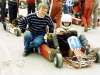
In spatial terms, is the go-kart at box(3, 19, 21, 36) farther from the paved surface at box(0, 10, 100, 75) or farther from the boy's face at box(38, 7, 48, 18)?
the boy's face at box(38, 7, 48, 18)

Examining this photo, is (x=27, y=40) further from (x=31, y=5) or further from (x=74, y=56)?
(x=31, y=5)

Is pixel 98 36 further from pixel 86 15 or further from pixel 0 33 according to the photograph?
pixel 0 33

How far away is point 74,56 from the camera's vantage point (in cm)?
533

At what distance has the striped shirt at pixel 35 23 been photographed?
5.76m

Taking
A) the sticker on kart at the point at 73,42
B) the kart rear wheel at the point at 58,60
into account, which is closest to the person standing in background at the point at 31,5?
the sticker on kart at the point at 73,42

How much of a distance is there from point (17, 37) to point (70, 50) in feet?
8.70

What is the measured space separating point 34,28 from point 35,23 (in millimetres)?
121

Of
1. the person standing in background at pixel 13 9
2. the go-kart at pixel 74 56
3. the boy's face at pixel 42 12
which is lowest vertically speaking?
the go-kart at pixel 74 56

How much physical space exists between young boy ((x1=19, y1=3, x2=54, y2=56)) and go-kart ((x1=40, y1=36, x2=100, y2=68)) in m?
0.33

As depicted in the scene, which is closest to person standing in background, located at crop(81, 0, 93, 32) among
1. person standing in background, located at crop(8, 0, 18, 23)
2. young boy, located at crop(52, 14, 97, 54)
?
person standing in background, located at crop(8, 0, 18, 23)

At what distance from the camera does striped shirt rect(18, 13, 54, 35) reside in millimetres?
5758

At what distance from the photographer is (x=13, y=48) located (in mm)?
6520

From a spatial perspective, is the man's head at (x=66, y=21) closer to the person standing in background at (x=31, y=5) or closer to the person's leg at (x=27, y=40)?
the person's leg at (x=27, y=40)

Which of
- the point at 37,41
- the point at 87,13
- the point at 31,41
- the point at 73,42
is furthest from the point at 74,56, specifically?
the point at 87,13
